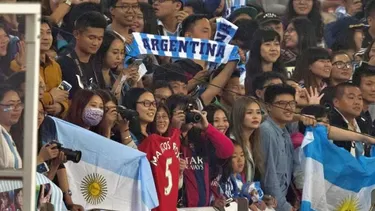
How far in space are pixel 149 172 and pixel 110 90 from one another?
2.49 ft

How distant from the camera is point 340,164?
12320mm

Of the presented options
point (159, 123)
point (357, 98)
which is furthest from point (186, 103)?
point (357, 98)

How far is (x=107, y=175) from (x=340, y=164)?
2.56 m

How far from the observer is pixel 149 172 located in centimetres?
1072

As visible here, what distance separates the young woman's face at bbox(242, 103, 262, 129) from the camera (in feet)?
38.7

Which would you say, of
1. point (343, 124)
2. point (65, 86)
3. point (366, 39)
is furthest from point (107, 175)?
point (366, 39)

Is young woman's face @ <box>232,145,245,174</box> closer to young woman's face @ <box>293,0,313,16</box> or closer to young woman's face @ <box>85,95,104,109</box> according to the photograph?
young woman's face @ <box>85,95,104,109</box>

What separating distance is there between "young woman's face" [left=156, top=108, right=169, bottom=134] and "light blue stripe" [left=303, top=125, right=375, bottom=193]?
1.63 meters

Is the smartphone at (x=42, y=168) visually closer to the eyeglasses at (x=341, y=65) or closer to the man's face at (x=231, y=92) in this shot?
the man's face at (x=231, y=92)

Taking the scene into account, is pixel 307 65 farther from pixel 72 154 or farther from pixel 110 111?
pixel 72 154

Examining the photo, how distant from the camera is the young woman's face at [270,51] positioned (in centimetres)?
1280

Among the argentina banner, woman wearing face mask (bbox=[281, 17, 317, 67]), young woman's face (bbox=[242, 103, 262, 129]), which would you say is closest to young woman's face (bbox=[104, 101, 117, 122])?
the argentina banner

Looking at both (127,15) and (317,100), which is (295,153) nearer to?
→ (317,100)

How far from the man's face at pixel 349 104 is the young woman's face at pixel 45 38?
3.45 meters
